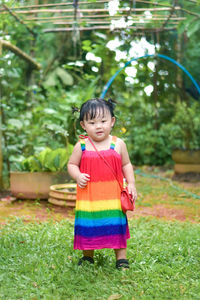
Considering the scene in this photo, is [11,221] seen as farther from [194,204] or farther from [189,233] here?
[194,204]

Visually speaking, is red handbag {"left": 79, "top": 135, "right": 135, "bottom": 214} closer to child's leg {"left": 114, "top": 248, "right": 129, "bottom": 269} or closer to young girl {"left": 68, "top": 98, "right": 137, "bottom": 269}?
young girl {"left": 68, "top": 98, "right": 137, "bottom": 269}

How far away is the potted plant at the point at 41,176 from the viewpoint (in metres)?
4.43

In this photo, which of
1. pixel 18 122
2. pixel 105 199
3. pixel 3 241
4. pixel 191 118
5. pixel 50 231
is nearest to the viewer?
pixel 105 199

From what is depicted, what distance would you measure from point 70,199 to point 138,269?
179 cm

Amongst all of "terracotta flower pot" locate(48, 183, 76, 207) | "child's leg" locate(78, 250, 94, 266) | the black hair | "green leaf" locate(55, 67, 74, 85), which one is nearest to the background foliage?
"green leaf" locate(55, 67, 74, 85)

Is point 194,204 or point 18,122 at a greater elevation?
point 18,122

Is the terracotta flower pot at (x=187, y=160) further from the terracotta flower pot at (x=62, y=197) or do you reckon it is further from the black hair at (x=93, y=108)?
the black hair at (x=93, y=108)

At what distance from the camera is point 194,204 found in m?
4.61

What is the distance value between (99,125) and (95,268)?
2.94 ft

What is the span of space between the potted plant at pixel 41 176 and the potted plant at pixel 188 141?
342cm

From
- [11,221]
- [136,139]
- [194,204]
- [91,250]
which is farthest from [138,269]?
[136,139]

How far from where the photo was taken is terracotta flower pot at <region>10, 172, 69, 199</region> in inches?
174

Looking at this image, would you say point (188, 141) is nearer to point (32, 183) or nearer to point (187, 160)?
point (187, 160)

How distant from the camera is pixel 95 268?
2.26 meters
